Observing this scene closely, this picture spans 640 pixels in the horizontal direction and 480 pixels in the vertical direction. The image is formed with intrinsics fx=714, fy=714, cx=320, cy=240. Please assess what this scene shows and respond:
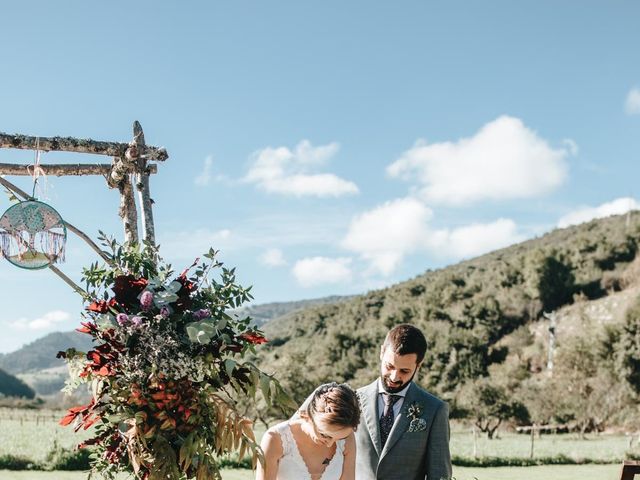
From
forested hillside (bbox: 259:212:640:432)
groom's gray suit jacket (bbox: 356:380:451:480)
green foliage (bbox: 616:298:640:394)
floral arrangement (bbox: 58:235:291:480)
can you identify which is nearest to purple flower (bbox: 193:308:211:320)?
floral arrangement (bbox: 58:235:291:480)

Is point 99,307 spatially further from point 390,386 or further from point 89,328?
point 390,386

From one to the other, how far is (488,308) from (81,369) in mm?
42878

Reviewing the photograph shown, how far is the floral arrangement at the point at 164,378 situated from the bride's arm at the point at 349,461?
412 mm

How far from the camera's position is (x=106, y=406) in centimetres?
326

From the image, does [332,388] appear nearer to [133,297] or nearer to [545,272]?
[133,297]

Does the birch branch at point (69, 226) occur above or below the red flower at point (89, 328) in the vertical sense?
above

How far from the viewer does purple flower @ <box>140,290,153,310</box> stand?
127 inches

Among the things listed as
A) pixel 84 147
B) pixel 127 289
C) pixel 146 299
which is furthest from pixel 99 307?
pixel 84 147

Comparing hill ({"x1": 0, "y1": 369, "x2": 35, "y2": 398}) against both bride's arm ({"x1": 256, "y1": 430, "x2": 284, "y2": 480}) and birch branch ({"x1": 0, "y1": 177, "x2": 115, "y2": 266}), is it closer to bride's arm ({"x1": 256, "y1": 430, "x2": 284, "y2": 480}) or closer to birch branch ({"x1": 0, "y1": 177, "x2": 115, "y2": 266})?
birch branch ({"x1": 0, "y1": 177, "x2": 115, "y2": 266})

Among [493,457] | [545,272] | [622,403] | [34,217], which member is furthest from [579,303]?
[34,217]

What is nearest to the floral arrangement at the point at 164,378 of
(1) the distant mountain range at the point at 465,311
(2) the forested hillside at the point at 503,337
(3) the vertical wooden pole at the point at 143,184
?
(3) the vertical wooden pole at the point at 143,184

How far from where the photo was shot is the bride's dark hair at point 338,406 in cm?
302

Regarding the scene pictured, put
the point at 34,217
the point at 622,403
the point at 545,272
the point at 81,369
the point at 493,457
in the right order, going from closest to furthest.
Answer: the point at 81,369 < the point at 34,217 < the point at 493,457 < the point at 622,403 < the point at 545,272

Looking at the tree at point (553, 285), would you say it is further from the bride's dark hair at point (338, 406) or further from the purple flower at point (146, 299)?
the purple flower at point (146, 299)
